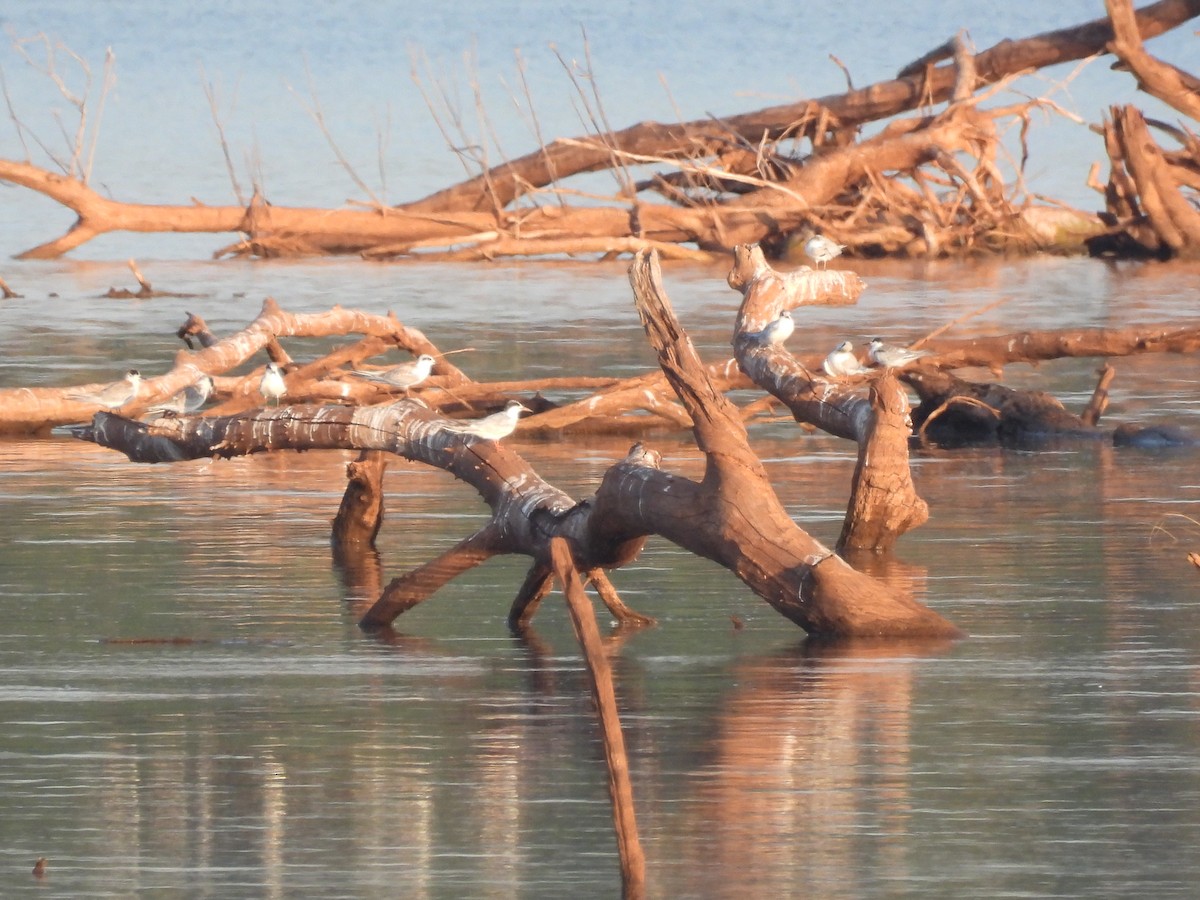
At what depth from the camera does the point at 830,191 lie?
3538 cm

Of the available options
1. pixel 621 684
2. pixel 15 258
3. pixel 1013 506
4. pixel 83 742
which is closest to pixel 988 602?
pixel 621 684

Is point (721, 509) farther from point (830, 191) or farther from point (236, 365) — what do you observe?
point (830, 191)

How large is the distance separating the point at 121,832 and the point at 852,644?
3.36 meters

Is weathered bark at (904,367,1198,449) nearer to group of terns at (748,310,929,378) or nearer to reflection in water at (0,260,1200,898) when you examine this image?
group of terns at (748,310,929,378)

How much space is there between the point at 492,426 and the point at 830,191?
82.1 ft

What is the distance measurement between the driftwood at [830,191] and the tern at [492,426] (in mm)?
19589

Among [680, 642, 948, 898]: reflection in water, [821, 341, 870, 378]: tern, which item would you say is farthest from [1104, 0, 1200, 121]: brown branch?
[680, 642, 948, 898]: reflection in water

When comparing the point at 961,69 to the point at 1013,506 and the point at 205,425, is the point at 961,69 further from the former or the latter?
the point at 205,425

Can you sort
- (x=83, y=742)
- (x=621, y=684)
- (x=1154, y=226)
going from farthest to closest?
(x=1154, y=226), (x=621, y=684), (x=83, y=742)

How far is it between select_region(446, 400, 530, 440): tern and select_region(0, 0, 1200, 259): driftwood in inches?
771

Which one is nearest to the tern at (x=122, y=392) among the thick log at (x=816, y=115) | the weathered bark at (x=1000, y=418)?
the weathered bark at (x=1000, y=418)

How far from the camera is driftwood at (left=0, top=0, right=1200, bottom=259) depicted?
32969 mm

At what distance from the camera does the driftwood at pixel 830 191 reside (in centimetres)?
3297

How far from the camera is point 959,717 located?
323 inches
